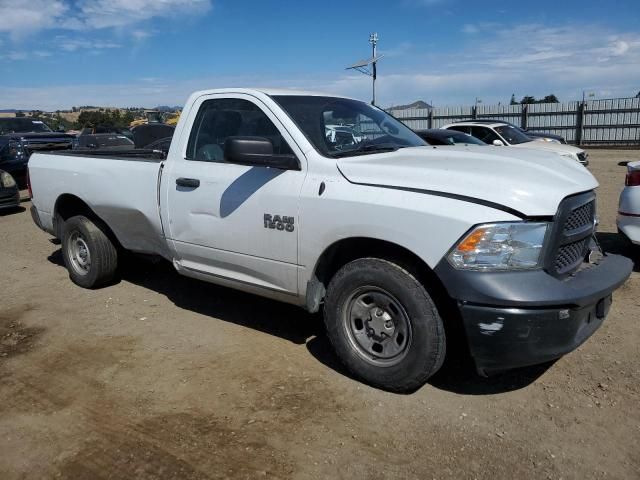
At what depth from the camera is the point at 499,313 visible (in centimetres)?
299

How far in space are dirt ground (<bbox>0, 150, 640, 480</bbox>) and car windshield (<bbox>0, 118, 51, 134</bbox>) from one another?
17224mm

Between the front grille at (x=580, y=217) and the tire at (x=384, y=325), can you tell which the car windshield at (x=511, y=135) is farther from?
the tire at (x=384, y=325)

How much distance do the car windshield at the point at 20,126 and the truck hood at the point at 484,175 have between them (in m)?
19.0

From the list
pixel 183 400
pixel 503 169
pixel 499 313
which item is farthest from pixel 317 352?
pixel 503 169

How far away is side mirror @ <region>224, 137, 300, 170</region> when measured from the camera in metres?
3.65

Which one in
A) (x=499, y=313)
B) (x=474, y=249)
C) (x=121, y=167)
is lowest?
(x=499, y=313)

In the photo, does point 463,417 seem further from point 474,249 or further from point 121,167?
point 121,167

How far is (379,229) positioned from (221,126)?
5.98 feet

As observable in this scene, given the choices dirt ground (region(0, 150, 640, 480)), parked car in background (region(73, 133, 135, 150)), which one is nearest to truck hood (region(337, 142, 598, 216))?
dirt ground (region(0, 150, 640, 480))

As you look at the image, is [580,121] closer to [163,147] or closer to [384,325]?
[163,147]

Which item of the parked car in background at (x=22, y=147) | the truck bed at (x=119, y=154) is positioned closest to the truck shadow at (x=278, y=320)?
the truck bed at (x=119, y=154)

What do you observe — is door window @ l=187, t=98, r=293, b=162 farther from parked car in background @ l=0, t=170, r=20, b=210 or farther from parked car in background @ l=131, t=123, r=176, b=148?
parked car in background @ l=131, t=123, r=176, b=148

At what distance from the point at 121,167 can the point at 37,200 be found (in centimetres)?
176

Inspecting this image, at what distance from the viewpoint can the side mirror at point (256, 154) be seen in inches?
144
